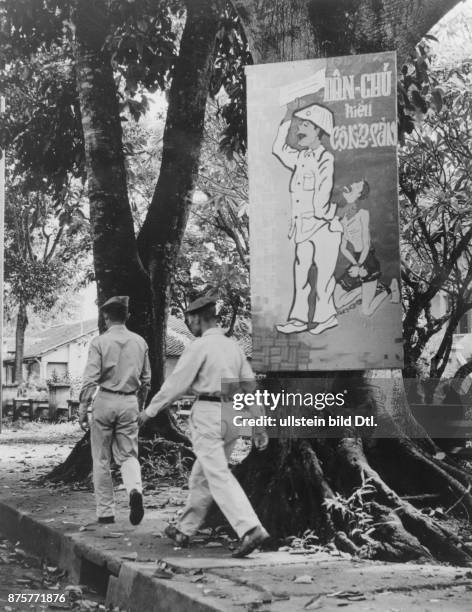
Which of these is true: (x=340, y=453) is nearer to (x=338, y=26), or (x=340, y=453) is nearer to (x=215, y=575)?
(x=215, y=575)

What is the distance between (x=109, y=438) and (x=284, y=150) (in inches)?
113

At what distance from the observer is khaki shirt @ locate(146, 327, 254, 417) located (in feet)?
20.7

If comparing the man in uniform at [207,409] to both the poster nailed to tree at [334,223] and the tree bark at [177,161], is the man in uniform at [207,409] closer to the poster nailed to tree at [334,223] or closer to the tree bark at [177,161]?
the poster nailed to tree at [334,223]

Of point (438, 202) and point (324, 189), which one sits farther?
point (438, 202)

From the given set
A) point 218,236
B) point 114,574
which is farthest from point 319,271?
point 218,236

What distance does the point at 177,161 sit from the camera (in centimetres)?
1142

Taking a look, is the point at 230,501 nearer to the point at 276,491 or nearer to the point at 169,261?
the point at 276,491

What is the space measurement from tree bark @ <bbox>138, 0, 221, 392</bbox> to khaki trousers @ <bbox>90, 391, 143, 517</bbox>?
354cm

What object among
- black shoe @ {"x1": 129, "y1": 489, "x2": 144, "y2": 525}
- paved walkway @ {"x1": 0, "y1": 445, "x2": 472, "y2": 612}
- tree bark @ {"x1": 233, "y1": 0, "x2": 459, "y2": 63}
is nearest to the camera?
paved walkway @ {"x1": 0, "y1": 445, "x2": 472, "y2": 612}

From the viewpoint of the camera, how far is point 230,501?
19.8 feet

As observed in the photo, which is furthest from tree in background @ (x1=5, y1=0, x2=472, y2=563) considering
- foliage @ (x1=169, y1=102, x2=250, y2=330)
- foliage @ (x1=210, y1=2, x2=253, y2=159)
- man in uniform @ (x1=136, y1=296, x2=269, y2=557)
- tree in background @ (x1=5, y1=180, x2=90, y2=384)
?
tree in background @ (x1=5, y1=180, x2=90, y2=384)

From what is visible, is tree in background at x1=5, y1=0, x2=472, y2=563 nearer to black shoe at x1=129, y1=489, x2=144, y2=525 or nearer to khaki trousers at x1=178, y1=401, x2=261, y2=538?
Result: khaki trousers at x1=178, y1=401, x2=261, y2=538

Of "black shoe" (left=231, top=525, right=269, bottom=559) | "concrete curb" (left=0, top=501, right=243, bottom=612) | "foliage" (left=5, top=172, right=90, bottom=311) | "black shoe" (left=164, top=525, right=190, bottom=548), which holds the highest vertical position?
"foliage" (left=5, top=172, right=90, bottom=311)

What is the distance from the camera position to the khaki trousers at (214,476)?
19.7 ft
